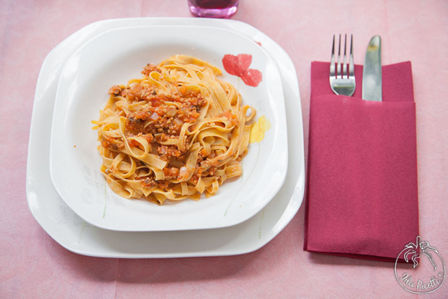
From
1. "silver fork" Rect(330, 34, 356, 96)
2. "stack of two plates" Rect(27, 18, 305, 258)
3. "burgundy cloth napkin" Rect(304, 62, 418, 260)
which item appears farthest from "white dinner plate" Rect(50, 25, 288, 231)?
"silver fork" Rect(330, 34, 356, 96)

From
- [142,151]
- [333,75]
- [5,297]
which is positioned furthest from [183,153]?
[5,297]

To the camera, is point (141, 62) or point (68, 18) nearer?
point (141, 62)

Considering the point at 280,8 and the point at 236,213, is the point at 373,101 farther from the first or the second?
the point at 236,213

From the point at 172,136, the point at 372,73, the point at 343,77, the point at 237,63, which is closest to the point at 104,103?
the point at 172,136

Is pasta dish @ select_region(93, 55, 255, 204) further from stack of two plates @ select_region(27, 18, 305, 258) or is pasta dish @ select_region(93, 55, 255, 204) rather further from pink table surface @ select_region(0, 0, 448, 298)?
pink table surface @ select_region(0, 0, 448, 298)

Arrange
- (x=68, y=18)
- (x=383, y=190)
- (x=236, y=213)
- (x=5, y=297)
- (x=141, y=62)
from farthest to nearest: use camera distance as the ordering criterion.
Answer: (x=68, y=18) → (x=141, y=62) → (x=383, y=190) → (x=5, y=297) → (x=236, y=213)
